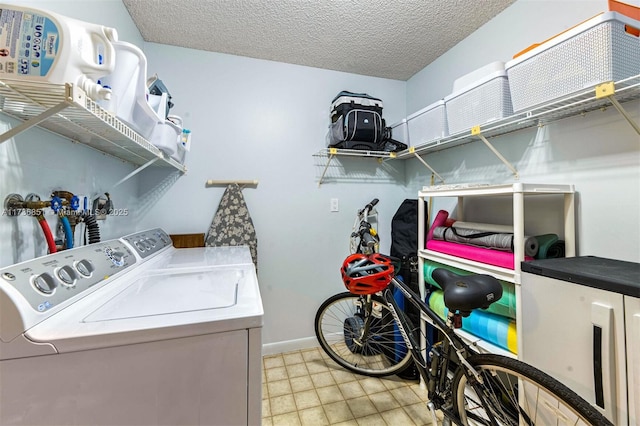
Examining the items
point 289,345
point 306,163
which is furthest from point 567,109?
point 289,345

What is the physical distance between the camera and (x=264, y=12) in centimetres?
168

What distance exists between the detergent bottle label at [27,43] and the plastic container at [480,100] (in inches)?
70.0

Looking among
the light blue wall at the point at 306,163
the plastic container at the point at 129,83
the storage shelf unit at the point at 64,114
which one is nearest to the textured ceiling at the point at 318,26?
the light blue wall at the point at 306,163

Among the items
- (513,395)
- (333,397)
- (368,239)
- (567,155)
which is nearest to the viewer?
(513,395)

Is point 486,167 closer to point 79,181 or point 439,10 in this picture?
point 439,10

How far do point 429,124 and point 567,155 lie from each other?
32.2 inches

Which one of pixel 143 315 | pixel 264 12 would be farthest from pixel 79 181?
pixel 264 12

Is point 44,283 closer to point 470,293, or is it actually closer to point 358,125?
point 470,293

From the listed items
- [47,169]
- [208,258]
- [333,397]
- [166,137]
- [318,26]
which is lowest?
[333,397]

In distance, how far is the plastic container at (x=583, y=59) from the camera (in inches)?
38.3

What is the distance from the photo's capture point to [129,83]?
979 mm

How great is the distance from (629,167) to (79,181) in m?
2.45

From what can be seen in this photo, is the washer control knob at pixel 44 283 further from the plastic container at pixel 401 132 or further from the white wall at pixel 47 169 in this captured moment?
the plastic container at pixel 401 132

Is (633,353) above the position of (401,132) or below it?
below
